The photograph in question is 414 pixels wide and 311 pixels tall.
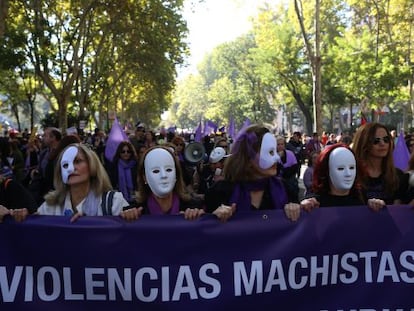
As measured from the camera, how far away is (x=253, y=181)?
3629 millimetres

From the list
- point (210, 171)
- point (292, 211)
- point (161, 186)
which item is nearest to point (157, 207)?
point (161, 186)

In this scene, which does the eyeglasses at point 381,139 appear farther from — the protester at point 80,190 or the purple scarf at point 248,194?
the protester at point 80,190

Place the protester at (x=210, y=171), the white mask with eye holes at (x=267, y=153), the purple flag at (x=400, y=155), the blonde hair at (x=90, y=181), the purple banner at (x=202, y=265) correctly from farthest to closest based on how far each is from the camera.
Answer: the protester at (x=210, y=171) < the purple flag at (x=400, y=155) < the blonde hair at (x=90, y=181) < the white mask with eye holes at (x=267, y=153) < the purple banner at (x=202, y=265)

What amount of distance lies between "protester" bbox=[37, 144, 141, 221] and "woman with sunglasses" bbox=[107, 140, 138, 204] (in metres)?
3.88

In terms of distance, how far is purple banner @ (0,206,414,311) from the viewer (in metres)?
3.32

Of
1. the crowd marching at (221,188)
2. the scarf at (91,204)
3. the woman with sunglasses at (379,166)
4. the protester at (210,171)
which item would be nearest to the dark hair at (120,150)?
the protester at (210,171)

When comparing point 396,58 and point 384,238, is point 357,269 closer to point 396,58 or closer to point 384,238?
point 384,238

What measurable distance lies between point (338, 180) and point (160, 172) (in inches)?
42.7

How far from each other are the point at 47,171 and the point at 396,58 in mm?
28141

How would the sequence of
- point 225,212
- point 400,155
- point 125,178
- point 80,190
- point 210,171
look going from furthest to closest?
point 210,171
point 125,178
point 400,155
point 80,190
point 225,212

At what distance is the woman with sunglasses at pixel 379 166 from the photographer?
13.5ft

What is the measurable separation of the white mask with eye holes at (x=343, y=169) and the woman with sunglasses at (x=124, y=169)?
445 cm

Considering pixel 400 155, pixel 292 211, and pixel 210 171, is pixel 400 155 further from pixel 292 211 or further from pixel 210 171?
pixel 292 211

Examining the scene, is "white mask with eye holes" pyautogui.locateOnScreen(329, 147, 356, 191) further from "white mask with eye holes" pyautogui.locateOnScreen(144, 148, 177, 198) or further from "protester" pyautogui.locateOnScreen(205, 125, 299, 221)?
"white mask with eye holes" pyautogui.locateOnScreen(144, 148, 177, 198)
